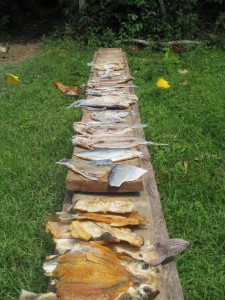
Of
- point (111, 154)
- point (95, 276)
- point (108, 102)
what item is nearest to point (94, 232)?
point (95, 276)

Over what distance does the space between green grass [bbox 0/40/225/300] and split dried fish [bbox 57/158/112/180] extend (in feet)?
2.21

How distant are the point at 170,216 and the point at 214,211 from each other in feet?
1.38

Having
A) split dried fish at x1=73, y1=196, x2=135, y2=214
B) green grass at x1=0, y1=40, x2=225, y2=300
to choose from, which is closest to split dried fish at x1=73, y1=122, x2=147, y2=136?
green grass at x1=0, y1=40, x2=225, y2=300

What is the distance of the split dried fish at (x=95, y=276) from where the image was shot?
1732mm

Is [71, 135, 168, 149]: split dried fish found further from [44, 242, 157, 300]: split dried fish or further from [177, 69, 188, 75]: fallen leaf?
[177, 69, 188, 75]: fallen leaf

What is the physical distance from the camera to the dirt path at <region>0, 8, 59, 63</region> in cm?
1108

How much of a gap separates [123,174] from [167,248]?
70 centimetres

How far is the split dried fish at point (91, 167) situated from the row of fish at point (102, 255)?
27 cm

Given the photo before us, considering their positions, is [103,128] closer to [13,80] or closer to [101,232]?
[101,232]

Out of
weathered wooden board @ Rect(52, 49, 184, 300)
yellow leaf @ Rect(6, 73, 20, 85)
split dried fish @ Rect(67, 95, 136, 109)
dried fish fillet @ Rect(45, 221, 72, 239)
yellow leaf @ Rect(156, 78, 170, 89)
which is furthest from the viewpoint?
yellow leaf @ Rect(6, 73, 20, 85)

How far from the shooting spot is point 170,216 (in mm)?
3350

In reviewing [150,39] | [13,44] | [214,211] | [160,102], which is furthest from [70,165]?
[13,44]

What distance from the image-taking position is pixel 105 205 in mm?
2416

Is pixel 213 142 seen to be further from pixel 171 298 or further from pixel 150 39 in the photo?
pixel 150 39
